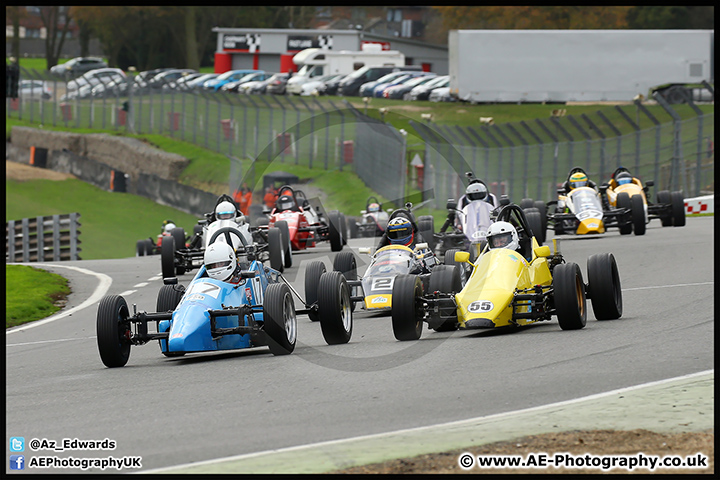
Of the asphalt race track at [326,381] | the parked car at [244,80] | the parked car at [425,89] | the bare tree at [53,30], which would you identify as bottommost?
the asphalt race track at [326,381]

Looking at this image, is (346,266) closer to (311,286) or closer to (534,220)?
(311,286)

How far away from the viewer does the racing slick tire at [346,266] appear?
16672mm

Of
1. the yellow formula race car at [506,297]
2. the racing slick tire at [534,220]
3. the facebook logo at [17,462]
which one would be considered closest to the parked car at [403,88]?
the racing slick tire at [534,220]

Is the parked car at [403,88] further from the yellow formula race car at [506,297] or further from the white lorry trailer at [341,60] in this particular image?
the yellow formula race car at [506,297]

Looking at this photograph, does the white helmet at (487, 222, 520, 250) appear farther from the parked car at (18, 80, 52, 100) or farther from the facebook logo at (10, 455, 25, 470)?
the parked car at (18, 80, 52, 100)

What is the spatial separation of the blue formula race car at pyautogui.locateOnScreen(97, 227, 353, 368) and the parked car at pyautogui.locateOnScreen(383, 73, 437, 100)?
54105 millimetres

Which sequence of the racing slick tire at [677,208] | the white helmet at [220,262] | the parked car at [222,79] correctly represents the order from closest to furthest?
the white helmet at [220,262], the racing slick tire at [677,208], the parked car at [222,79]

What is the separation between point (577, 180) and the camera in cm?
2611

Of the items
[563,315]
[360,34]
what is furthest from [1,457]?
[360,34]

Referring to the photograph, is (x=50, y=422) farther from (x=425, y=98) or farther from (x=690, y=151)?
(x=425, y=98)

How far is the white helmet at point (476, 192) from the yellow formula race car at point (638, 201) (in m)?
5.90

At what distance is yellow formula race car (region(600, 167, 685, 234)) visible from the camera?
25984 millimetres

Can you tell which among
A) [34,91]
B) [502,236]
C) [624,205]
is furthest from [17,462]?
[34,91]

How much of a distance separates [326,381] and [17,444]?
3.13 metres
